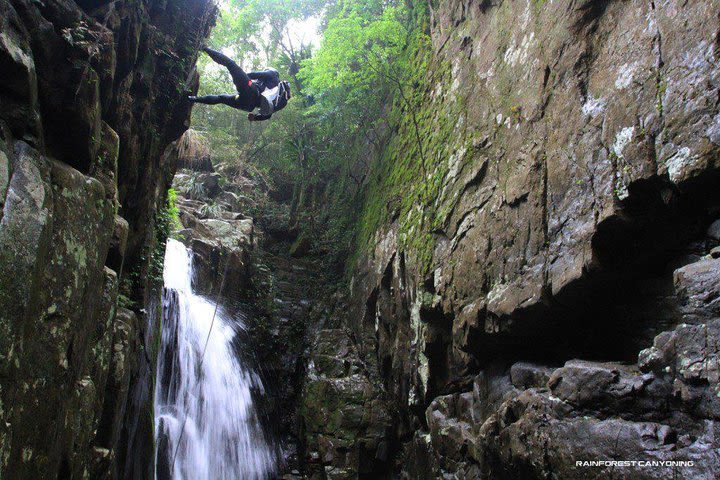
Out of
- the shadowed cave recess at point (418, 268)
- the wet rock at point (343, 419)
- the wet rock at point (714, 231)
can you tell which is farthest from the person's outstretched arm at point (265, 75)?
the wet rock at point (714, 231)

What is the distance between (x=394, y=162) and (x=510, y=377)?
6.81m

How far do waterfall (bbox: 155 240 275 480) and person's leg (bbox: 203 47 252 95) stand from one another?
16.3 ft

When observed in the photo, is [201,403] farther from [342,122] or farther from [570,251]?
[342,122]

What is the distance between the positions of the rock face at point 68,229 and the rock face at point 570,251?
4216 millimetres

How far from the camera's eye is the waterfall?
8438 millimetres

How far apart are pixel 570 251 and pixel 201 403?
8.19m

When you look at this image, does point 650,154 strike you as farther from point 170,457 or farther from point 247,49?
point 247,49

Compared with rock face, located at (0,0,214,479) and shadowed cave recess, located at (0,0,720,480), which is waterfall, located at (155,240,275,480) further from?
rock face, located at (0,0,214,479)

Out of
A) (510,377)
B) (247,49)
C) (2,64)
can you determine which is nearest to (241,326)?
(510,377)

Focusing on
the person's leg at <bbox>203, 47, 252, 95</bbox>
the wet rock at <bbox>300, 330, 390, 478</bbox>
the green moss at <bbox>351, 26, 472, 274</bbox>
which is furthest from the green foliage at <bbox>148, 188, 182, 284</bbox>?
the green moss at <bbox>351, 26, 472, 274</bbox>

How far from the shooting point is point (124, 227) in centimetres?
577

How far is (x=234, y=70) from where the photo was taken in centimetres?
716

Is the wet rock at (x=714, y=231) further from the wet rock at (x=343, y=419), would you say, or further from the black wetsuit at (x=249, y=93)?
the wet rock at (x=343, y=419)

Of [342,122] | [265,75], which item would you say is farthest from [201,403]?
[342,122]
